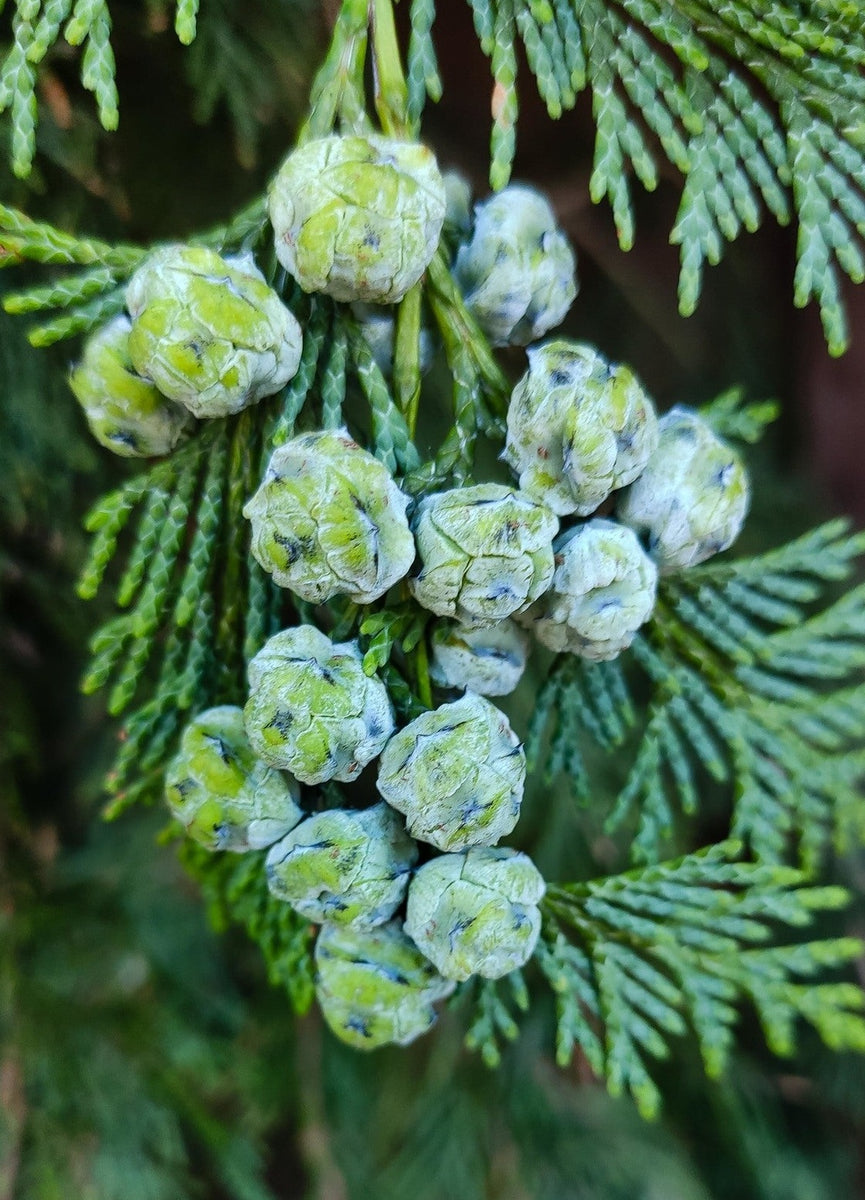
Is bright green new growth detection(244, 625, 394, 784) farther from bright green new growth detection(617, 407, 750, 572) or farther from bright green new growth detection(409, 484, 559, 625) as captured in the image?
bright green new growth detection(617, 407, 750, 572)

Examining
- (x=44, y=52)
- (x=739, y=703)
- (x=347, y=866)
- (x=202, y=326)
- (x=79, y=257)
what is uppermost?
(x=44, y=52)

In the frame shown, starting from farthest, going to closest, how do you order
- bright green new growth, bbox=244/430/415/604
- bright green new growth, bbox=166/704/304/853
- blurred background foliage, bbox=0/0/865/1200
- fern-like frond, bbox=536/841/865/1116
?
blurred background foliage, bbox=0/0/865/1200 < fern-like frond, bbox=536/841/865/1116 < bright green new growth, bbox=166/704/304/853 < bright green new growth, bbox=244/430/415/604

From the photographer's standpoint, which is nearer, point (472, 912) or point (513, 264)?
point (472, 912)

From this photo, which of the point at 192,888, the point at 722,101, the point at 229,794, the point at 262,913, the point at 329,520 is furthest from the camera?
the point at 192,888

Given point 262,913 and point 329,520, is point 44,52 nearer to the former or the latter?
point 329,520

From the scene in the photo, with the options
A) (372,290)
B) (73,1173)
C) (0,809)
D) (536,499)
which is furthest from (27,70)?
(73,1173)

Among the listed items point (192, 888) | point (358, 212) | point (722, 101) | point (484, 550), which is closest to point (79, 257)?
point (358, 212)

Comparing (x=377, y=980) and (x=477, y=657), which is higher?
(x=477, y=657)

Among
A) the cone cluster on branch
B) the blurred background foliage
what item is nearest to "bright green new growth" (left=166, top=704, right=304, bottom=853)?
the cone cluster on branch
